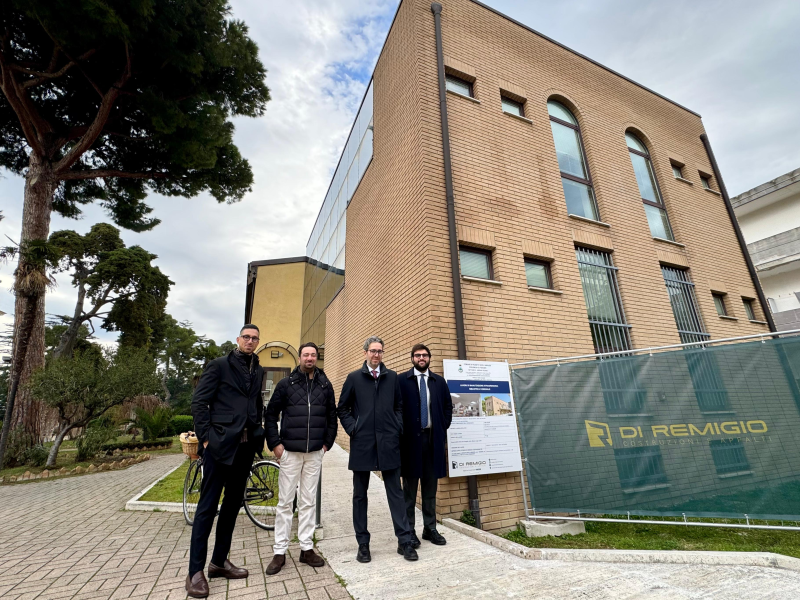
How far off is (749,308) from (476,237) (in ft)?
31.3

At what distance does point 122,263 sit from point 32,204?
43.0 feet

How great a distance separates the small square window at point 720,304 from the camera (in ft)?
30.8

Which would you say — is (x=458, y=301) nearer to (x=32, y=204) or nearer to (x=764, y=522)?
(x=764, y=522)

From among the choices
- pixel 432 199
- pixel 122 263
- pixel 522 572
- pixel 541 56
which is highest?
pixel 122 263

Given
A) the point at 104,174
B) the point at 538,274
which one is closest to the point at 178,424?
the point at 104,174

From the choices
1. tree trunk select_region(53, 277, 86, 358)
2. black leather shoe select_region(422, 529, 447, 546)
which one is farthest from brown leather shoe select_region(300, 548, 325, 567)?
tree trunk select_region(53, 277, 86, 358)

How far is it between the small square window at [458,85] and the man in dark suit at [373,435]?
19.8 ft

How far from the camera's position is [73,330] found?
2358 centimetres

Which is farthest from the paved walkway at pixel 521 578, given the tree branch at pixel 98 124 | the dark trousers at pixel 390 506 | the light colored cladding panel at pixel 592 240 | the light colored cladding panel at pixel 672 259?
the tree branch at pixel 98 124

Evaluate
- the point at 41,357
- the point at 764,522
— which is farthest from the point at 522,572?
the point at 41,357

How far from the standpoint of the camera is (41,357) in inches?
466

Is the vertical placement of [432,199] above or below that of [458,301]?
above

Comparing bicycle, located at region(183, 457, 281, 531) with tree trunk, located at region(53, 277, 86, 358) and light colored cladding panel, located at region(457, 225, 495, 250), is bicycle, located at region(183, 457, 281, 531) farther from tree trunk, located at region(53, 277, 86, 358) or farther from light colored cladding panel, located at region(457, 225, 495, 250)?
tree trunk, located at region(53, 277, 86, 358)

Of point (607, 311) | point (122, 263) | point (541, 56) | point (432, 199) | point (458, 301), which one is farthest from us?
point (122, 263)
